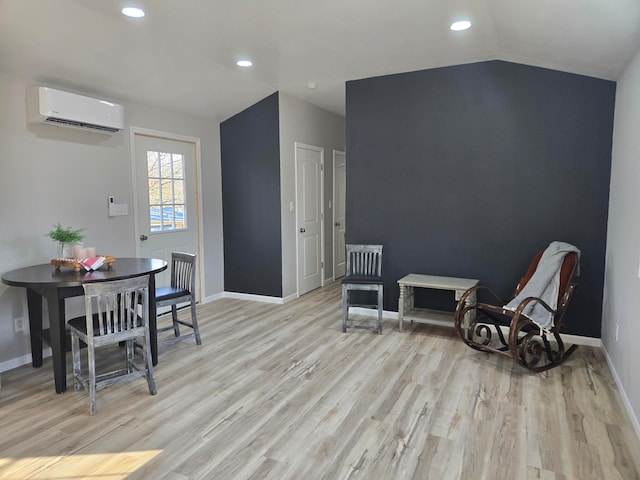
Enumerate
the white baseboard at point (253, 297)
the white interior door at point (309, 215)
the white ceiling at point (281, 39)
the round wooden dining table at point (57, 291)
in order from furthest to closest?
the white interior door at point (309, 215)
the white baseboard at point (253, 297)
the round wooden dining table at point (57, 291)
the white ceiling at point (281, 39)

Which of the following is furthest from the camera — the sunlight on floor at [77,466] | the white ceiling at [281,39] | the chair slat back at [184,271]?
the chair slat back at [184,271]

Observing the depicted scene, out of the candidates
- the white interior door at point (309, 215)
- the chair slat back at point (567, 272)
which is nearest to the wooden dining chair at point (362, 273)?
the white interior door at point (309, 215)

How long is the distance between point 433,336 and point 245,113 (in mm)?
3303

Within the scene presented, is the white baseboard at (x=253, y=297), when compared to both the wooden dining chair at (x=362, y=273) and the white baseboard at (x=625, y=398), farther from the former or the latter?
the white baseboard at (x=625, y=398)

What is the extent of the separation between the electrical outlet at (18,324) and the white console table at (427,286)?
10.4ft

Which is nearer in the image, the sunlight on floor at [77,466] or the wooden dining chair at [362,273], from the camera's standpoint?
the sunlight on floor at [77,466]

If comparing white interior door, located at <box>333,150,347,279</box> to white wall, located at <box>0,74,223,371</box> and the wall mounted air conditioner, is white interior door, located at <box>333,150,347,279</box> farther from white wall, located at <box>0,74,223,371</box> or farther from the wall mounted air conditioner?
the wall mounted air conditioner

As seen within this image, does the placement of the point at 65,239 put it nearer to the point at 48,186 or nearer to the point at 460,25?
the point at 48,186

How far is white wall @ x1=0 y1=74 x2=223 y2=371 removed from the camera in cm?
326

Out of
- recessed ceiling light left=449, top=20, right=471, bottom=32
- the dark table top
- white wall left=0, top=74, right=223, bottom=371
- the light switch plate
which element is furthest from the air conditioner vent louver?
recessed ceiling light left=449, top=20, right=471, bottom=32

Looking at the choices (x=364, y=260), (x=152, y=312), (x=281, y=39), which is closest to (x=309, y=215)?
(x=364, y=260)

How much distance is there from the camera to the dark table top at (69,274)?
109 inches

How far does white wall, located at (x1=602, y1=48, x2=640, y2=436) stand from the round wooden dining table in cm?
314

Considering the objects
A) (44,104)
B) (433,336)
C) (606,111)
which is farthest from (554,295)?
(44,104)
